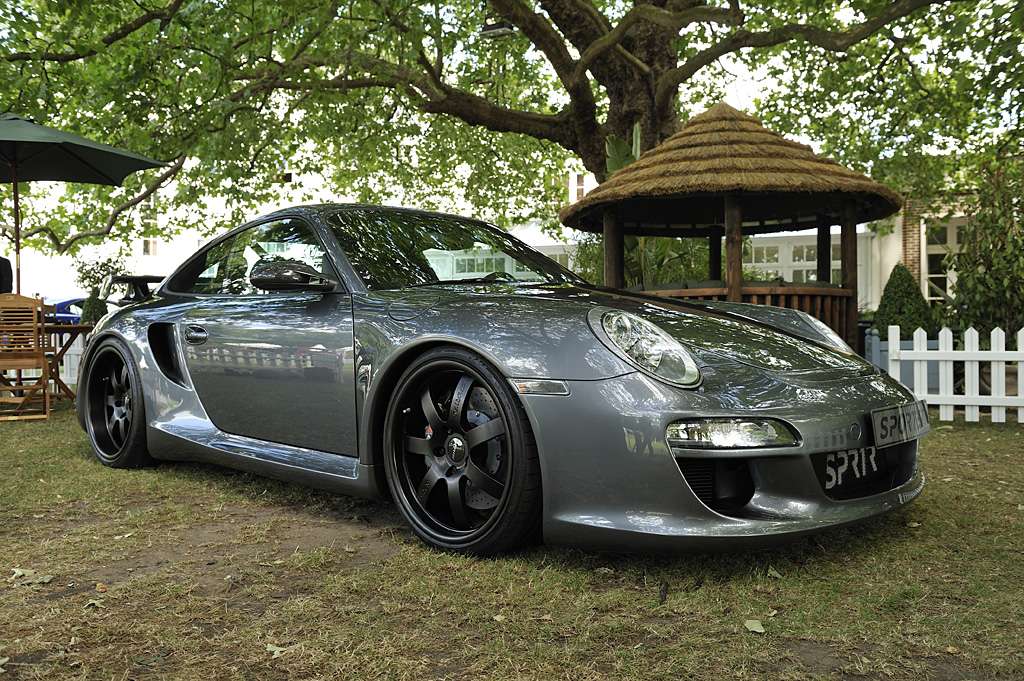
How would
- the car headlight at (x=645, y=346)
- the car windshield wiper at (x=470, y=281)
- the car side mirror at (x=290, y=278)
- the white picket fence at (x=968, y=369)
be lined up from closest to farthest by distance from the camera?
the car headlight at (x=645, y=346)
the car side mirror at (x=290, y=278)
the car windshield wiper at (x=470, y=281)
the white picket fence at (x=968, y=369)

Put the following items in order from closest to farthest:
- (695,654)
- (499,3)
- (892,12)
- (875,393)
→ (695,654) < (875,393) < (892,12) < (499,3)

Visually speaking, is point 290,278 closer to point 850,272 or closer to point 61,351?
point 850,272

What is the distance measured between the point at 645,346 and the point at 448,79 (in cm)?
1676

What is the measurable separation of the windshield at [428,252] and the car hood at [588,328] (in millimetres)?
246

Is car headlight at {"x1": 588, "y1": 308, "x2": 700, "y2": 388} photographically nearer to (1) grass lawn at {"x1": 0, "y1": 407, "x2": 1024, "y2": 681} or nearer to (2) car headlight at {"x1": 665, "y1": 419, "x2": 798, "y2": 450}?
(2) car headlight at {"x1": 665, "y1": 419, "x2": 798, "y2": 450}

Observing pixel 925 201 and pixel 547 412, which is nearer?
pixel 547 412

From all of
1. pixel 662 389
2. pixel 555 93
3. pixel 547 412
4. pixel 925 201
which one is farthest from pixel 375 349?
pixel 555 93

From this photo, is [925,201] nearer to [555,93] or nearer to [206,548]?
[555,93]

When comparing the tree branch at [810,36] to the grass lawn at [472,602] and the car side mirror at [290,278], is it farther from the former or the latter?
the car side mirror at [290,278]

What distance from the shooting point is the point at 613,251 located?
8188 millimetres

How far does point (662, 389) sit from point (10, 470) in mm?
4002

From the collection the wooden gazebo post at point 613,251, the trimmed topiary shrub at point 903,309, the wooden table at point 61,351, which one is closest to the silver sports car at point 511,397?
the wooden gazebo post at point 613,251

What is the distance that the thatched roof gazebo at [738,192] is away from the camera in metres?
7.07

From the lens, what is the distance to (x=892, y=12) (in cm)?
912
